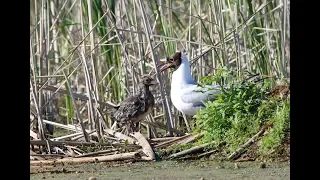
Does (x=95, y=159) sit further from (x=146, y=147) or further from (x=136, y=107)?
(x=136, y=107)

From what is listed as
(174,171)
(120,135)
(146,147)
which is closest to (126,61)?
(120,135)

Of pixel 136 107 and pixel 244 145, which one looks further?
pixel 136 107

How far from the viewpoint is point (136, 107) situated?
7805 millimetres

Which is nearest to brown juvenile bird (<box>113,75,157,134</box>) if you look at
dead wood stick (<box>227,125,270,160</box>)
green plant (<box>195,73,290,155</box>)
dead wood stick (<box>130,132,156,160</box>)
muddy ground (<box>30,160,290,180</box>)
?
dead wood stick (<box>130,132,156,160</box>)

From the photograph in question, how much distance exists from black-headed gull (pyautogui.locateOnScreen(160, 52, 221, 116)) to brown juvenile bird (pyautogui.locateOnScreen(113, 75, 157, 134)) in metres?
0.28

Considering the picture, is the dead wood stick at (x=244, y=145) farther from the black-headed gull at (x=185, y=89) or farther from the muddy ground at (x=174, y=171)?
the black-headed gull at (x=185, y=89)

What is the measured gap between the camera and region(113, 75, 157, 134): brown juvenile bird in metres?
7.80

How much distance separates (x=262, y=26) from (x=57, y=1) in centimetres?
271

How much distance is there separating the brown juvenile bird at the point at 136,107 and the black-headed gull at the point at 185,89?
284mm

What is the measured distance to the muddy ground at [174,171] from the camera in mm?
5867

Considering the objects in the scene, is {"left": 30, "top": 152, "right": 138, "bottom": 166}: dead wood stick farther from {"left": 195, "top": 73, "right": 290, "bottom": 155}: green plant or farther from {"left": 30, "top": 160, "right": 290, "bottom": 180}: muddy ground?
{"left": 195, "top": 73, "right": 290, "bottom": 155}: green plant

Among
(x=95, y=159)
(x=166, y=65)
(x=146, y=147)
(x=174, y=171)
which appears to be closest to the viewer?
(x=174, y=171)

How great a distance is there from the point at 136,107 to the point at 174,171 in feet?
5.70

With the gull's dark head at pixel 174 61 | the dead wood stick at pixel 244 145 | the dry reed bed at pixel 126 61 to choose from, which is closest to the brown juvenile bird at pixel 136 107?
the dry reed bed at pixel 126 61
